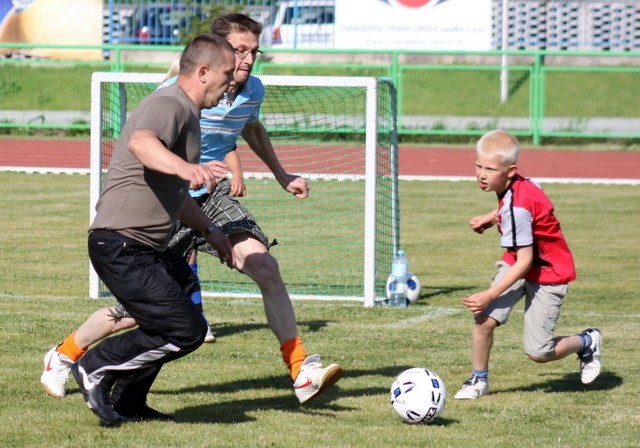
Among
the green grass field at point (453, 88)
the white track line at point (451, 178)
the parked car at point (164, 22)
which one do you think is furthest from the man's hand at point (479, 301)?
the parked car at point (164, 22)

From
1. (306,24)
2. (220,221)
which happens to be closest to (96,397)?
(220,221)

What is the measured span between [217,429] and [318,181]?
11.8 metres

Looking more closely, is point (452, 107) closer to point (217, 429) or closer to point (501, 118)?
point (501, 118)


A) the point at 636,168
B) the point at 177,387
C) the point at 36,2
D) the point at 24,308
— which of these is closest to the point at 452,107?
the point at 636,168

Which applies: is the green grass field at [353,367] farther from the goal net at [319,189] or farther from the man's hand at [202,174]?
the man's hand at [202,174]

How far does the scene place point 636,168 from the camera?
21281mm

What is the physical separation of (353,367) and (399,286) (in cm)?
240

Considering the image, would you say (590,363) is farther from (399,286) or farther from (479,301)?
(399,286)

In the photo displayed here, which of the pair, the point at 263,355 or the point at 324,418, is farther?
the point at 263,355

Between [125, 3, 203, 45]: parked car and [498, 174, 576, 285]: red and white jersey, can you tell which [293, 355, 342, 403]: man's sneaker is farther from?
[125, 3, 203, 45]: parked car

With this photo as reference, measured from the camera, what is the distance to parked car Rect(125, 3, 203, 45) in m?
27.2

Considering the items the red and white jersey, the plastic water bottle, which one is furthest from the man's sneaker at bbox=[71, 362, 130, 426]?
the plastic water bottle

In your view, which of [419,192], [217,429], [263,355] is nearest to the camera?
[217,429]

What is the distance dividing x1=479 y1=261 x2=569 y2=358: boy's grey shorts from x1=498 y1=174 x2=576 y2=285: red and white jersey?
5 centimetres
